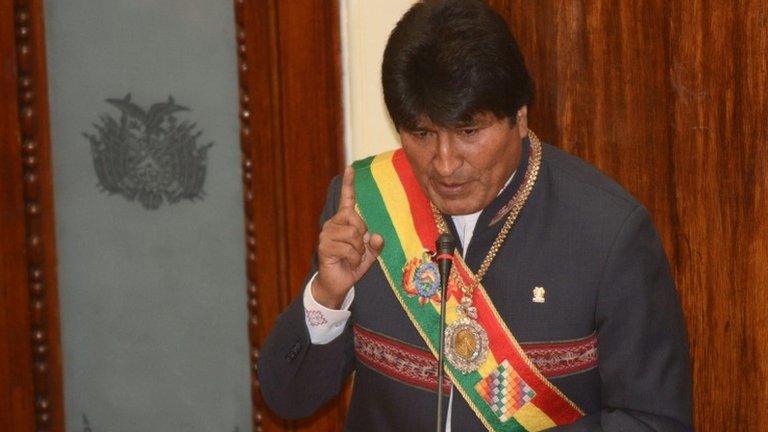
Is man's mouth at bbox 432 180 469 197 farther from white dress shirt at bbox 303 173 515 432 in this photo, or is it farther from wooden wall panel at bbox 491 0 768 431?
wooden wall panel at bbox 491 0 768 431

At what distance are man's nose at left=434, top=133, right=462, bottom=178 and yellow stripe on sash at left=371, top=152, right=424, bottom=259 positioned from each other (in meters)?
0.27

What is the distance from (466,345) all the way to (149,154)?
4.35 feet

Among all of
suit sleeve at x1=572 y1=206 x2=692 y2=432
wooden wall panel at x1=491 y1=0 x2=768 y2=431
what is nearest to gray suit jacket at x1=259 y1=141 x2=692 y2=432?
suit sleeve at x1=572 y1=206 x2=692 y2=432

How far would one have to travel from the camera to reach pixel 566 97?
8.13ft

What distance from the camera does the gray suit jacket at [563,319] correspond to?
2.00 m

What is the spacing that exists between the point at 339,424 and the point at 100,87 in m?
1.02

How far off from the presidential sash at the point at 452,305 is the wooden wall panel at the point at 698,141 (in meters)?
0.27

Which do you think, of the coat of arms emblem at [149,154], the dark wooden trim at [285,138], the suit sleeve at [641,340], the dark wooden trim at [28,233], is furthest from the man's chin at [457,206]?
the dark wooden trim at [28,233]

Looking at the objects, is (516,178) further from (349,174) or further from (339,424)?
(339,424)

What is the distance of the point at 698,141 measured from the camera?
2248 millimetres

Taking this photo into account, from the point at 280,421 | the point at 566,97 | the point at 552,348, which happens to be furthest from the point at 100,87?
the point at 552,348

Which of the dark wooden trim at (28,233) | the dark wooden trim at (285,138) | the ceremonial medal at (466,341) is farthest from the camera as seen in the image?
the dark wooden trim at (28,233)

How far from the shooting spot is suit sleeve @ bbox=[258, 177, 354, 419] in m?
2.20

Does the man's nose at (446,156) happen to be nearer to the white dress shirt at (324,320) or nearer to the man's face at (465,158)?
the man's face at (465,158)
